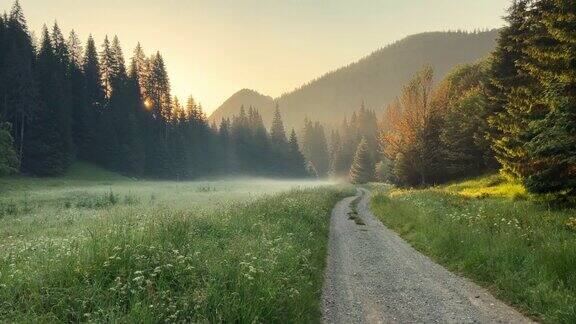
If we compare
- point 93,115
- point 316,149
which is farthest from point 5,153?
point 316,149

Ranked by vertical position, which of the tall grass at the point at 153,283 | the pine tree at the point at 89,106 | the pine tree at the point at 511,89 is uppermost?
the pine tree at the point at 89,106

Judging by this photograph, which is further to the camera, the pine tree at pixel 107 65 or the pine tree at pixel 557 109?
the pine tree at pixel 107 65

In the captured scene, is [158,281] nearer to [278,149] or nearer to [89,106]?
[89,106]

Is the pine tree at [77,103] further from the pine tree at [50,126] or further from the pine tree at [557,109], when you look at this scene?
the pine tree at [557,109]

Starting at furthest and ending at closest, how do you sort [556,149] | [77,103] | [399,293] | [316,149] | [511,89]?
[316,149]
[77,103]
[511,89]
[556,149]
[399,293]

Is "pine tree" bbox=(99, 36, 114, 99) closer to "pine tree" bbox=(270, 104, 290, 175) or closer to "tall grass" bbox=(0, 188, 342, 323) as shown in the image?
"pine tree" bbox=(270, 104, 290, 175)

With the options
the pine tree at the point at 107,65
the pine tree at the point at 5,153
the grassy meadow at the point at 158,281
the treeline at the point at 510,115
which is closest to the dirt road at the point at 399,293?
the grassy meadow at the point at 158,281

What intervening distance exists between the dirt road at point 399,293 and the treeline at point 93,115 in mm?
43568

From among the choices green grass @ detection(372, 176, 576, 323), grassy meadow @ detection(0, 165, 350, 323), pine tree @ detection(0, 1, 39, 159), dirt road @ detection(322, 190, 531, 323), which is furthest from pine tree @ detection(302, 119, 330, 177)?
grassy meadow @ detection(0, 165, 350, 323)

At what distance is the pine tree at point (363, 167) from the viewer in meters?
101

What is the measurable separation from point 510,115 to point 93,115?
71137mm

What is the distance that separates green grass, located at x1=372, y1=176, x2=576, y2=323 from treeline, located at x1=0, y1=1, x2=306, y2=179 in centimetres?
4510

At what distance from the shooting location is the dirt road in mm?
8188

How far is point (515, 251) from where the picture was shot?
10.8 m
